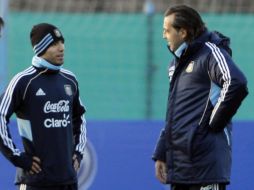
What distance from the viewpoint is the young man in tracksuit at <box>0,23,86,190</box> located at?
5.55 m

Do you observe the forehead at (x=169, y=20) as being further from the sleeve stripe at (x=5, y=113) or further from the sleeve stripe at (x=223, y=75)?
the sleeve stripe at (x=5, y=113)

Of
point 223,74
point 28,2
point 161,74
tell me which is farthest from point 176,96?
point 28,2

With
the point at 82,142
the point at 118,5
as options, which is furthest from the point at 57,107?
the point at 118,5

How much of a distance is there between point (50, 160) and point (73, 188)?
0.98ft

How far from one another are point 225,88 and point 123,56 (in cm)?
468

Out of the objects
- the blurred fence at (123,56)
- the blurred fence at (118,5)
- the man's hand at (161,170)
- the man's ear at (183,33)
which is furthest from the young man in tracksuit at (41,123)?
the blurred fence at (118,5)

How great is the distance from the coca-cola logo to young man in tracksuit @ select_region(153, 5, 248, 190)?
0.73 m

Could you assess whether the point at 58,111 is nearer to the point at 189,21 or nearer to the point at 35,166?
the point at 35,166

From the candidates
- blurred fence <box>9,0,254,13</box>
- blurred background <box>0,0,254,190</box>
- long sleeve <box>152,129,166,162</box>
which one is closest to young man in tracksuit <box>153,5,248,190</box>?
long sleeve <box>152,129,166,162</box>

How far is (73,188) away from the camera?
5.75 m

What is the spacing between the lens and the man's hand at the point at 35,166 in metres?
5.53

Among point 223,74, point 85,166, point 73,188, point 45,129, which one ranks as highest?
point 223,74

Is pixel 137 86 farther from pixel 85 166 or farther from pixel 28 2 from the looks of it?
pixel 85 166

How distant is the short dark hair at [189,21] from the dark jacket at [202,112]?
55 millimetres
